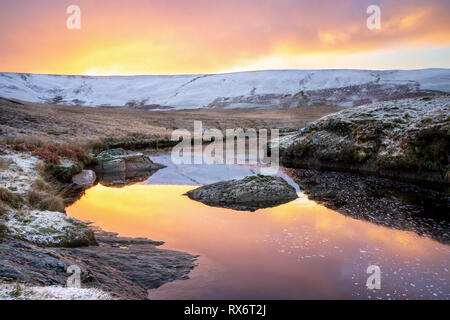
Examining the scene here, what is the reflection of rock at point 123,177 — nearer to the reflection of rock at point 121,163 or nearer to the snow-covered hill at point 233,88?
the reflection of rock at point 121,163

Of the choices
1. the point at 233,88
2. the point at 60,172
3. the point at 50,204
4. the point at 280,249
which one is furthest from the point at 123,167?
the point at 233,88

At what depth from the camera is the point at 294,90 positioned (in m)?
120

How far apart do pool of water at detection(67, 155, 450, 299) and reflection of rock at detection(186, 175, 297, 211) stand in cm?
50

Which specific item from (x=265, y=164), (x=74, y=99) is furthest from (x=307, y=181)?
(x=74, y=99)

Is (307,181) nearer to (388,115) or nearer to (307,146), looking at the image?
(307,146)

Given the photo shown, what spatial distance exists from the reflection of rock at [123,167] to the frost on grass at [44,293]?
12.6 meters

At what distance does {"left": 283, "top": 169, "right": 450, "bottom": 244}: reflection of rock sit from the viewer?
9367 mm

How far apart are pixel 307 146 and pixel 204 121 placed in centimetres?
3801

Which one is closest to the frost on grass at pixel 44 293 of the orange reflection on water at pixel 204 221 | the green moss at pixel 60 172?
the orange reflection on water at pixel 204 221

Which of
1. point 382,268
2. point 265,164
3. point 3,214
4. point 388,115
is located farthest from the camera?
point 265,164

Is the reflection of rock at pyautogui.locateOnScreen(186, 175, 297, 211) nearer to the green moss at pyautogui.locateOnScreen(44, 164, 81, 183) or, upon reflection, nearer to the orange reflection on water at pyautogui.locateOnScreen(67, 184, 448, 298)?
the orange reflection on water at pyautogui.locateOnScreen(67, 184, 448, 298)

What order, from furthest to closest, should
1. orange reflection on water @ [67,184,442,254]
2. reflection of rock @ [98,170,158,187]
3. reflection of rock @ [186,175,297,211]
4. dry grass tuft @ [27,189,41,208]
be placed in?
reflection of rock @ [98,170,158,187] → reflection of rock @ [186,175,297,211] → dry grass tuft @ [27,189,41,208] → orange reflection on water @ [67,184,442,254]

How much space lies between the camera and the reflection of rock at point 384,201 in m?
9.37

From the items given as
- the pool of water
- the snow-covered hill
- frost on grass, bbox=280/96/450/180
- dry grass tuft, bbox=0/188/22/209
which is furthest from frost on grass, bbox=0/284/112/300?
the snow-covered hill
